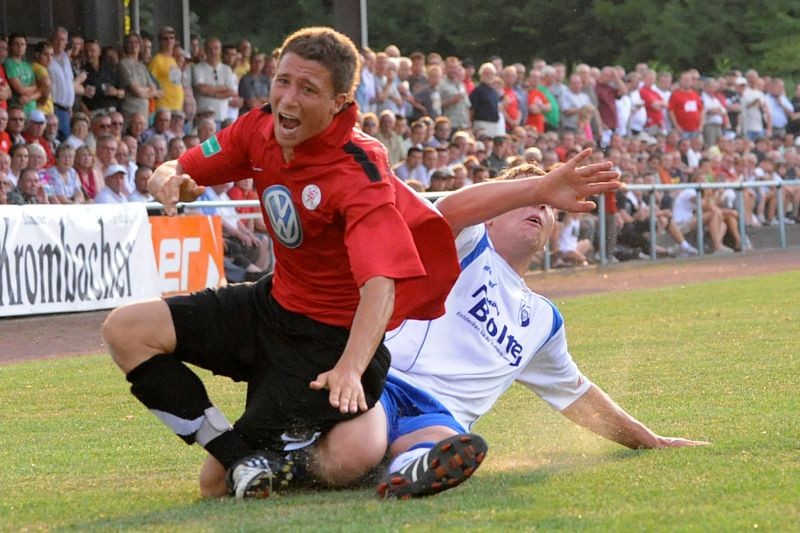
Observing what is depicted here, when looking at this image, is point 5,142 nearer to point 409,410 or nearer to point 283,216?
point 409,410

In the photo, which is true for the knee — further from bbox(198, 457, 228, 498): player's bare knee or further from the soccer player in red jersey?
bbox(198, 457, 228, 498): player's bare knee

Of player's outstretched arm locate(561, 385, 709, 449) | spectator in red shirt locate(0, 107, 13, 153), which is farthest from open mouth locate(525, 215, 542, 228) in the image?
spectator in red shirt locate(0, 107, 13, 153)

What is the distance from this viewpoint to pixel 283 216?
5.27 metres

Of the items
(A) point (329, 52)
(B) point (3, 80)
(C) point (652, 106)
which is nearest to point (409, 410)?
(A) point (329, 52)

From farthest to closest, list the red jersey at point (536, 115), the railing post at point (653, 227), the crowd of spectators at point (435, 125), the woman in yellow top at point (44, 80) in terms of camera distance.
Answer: the red jersey at point (536, 115), the railing post at point (653, 227), the woman in yellow top at point (44, 80), the crowd of spectators at point (435, 125)

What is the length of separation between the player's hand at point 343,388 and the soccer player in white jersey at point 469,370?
522 mm

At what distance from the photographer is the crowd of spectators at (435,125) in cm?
1584

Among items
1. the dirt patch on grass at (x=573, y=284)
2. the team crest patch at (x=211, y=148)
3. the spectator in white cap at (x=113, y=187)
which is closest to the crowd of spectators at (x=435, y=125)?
the spectator in white cap at (x=113, y=187)

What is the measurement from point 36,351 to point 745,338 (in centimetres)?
569

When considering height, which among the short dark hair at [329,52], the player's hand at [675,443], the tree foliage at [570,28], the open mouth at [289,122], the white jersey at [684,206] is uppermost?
the tree foliage at [570,28]

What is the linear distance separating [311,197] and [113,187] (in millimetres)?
11042

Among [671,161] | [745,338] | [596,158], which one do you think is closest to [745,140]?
[671,161]

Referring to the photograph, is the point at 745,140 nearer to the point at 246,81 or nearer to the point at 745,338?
the point at 246,81

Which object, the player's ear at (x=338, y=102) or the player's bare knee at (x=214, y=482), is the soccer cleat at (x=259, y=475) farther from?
the player's ear at (x=338, y=102)
